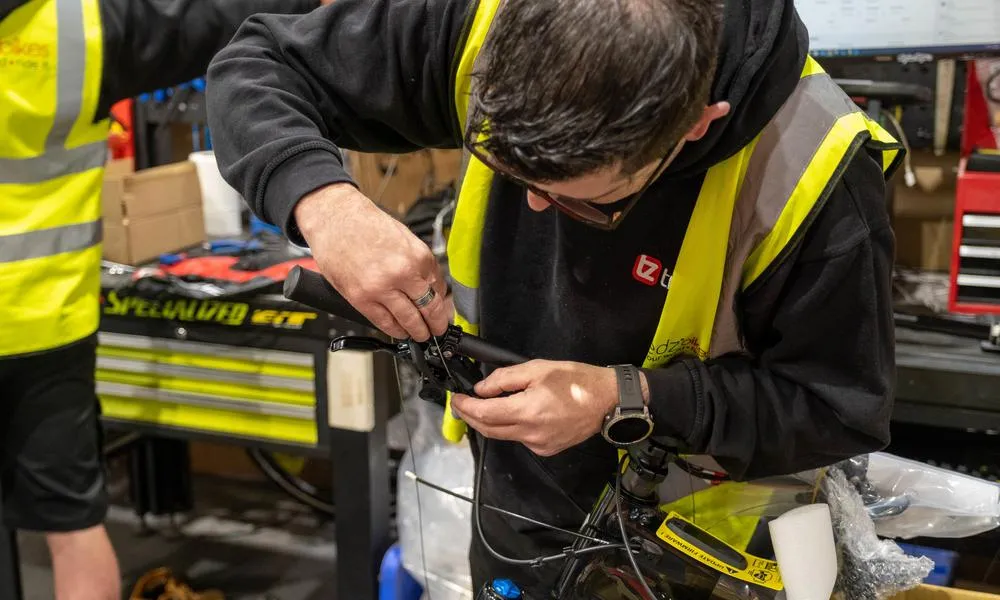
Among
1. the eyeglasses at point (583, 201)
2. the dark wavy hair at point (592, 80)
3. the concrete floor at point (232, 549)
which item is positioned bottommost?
the concrete floor at point (232, 549)

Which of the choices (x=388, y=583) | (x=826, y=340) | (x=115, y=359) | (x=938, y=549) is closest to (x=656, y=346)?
(x=826, y=340)

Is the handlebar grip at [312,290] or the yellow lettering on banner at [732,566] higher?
the handlebar grip at [312,290]

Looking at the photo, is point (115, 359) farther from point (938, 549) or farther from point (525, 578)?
point (938, 549)

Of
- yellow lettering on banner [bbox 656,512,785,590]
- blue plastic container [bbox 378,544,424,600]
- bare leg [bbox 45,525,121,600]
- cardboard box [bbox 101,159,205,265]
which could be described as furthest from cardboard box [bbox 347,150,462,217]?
yellow lettering on banner [bbox 656,512,785,590]

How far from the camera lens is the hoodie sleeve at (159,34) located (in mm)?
1634

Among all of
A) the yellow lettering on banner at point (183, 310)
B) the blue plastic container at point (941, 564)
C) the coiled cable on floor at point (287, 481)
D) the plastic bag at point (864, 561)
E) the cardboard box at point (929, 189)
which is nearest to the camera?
the plastic bag at point (864, 561)

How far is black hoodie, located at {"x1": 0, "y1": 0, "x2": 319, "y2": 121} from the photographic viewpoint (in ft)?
5.36

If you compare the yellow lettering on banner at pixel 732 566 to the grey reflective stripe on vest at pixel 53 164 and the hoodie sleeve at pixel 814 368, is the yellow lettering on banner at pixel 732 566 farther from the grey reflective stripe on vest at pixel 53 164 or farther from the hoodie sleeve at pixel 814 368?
the grey reflective stripe on vest at pixel 53 164

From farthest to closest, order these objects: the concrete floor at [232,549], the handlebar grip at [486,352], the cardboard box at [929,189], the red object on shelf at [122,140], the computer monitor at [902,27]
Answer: the red object on shelf at [122,140], the concrete floor at [232,549], the cardboard box at [929,189], the computer monitor at [902,27], the handlebar grip at [486,352]

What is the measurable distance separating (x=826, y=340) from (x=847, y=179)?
0.16m

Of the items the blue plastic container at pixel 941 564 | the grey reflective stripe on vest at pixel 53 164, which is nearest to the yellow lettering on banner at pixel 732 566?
the blue plastic container at pixel 941 564

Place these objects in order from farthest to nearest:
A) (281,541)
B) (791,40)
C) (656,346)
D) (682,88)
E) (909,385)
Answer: (281,541) → (909,385) → (656,346) → (791,40) → (682,88)

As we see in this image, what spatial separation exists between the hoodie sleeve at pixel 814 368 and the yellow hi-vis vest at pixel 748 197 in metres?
0.02

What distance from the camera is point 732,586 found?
1.00m
